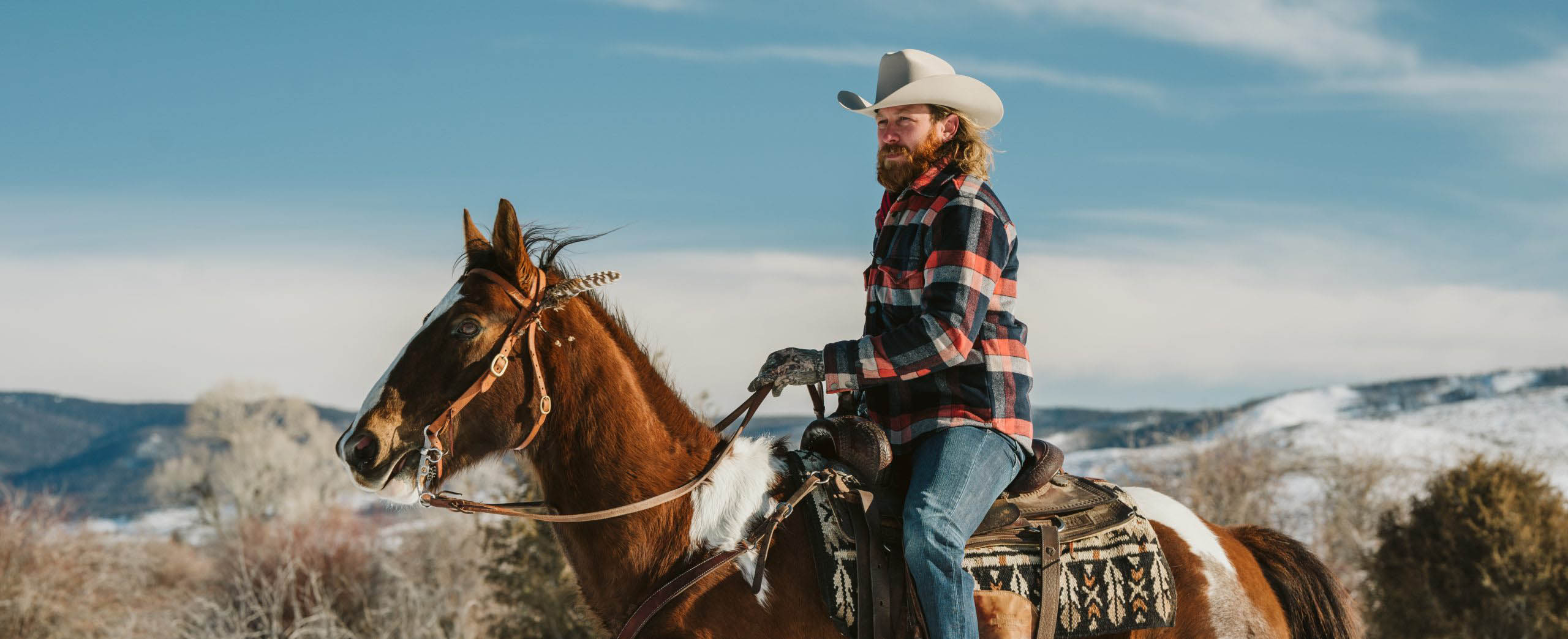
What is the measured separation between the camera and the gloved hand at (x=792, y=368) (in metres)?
3.85

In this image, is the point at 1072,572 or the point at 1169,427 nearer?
the point at 1072,572

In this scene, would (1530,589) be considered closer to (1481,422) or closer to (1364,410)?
(1481,422)

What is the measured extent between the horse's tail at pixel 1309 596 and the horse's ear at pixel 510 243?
3.33 meters

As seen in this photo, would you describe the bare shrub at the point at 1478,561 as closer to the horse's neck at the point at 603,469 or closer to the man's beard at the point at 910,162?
the man's beard at the point at 910,162

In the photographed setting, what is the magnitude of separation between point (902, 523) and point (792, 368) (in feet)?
2.19

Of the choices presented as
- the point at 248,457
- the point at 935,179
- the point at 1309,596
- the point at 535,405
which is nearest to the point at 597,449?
the point at 535,405

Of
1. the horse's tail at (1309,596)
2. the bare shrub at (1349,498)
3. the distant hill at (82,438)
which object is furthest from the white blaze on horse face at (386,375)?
the distant hill at (82,438)

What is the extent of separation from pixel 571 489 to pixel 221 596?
16.4m

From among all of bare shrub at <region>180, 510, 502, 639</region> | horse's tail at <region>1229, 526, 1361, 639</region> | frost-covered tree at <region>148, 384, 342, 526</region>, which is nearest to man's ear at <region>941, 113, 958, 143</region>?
horse's tail at <region>1229, 526, 1361, 639</region>

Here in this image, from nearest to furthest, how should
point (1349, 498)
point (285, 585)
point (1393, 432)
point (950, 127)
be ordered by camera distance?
point (950, 127), point (285, 585), point (1349, 498), point (1393, 432)

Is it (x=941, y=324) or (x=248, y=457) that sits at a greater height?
(x=941, y=324)

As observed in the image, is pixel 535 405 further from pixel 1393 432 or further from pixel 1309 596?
pixel 1393 432

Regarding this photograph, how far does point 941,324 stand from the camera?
12.2 ft

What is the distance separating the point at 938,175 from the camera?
4.12 metres
